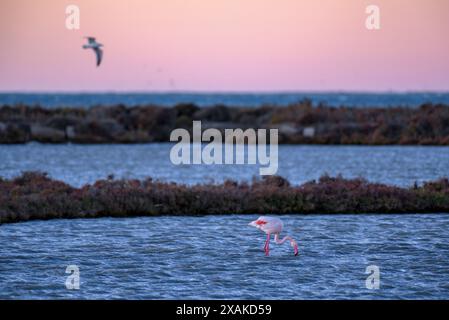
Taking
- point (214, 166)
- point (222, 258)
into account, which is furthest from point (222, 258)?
point (214, 166)

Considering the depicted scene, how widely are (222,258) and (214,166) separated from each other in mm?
23051

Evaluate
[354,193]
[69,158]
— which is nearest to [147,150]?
[69,158]

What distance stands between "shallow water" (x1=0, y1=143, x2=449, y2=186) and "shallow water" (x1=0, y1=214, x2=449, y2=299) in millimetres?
9921

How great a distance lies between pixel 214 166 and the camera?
41.6 m

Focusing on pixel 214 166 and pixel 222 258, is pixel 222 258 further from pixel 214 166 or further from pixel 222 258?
pixel 214 166

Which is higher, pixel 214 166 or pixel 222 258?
pixel 222 258

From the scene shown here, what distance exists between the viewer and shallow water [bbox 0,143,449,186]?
35500 mm

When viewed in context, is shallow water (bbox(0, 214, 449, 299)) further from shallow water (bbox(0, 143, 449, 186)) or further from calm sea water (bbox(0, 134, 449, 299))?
shallow water (bbox(0, 143, 449, 186))

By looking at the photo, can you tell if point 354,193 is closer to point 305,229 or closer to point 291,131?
point 305,229

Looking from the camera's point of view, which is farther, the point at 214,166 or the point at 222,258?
the point at 214,166

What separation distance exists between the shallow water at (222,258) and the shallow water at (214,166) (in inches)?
391

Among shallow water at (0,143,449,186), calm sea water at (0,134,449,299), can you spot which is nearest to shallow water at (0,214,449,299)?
calm sea water at (0,134,449,299)

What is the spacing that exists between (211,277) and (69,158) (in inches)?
1136
